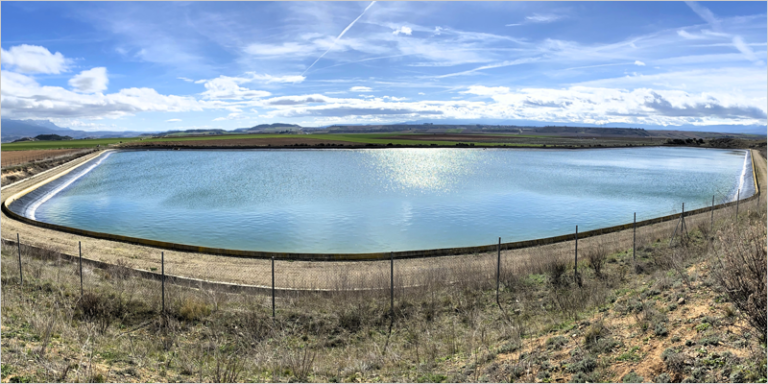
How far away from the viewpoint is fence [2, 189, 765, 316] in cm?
1530

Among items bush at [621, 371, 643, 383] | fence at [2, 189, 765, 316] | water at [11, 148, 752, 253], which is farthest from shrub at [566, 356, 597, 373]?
water at [11, 148, 752, 253]

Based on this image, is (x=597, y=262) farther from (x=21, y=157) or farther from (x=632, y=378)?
(x=21, y=157)

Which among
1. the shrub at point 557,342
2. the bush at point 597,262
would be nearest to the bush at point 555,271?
the bush at point 597,262

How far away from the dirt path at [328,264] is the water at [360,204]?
489cm

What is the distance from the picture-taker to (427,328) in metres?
12.3

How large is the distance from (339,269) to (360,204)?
21797 millimetres

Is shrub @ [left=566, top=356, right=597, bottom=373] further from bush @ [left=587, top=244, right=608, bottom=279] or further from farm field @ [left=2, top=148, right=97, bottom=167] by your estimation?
farm field @ [left=2, top=148, right=97, bottom=167]

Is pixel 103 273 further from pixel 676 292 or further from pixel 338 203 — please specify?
pixel 338 203

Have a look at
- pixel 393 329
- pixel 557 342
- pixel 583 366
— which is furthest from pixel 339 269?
pixel 583 366

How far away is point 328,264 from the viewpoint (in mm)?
19656

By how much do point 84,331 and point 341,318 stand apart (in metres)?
6.24

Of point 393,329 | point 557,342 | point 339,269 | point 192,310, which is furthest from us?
point 339,269

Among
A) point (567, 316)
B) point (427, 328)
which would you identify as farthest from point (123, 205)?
point (567, 316)

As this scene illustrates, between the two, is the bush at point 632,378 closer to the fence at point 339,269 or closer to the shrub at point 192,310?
the fence at point 339,269
